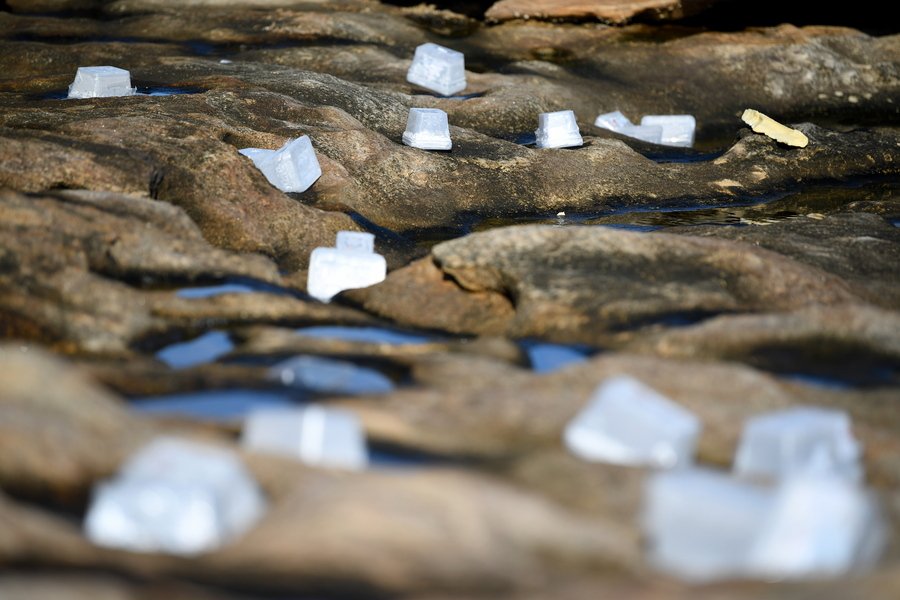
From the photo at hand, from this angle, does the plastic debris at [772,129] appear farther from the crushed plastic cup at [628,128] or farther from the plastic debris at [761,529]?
the plastic debris at [761,529]

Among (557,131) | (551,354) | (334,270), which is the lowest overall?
(557,131)

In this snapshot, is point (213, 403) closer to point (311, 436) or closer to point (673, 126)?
point (311, 436)

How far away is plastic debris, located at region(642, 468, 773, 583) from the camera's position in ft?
8.05

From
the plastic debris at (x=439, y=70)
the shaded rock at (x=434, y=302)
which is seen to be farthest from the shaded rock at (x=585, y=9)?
the shaded rock at (x=434, y=302)

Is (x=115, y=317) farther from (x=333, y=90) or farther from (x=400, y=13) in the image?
(x=400, y=13)

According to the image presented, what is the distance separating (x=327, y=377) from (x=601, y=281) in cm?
143

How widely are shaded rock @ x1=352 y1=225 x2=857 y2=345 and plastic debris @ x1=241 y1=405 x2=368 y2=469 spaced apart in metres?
1.49

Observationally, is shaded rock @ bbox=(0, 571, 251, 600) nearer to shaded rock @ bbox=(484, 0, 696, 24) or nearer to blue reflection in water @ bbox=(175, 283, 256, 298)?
blue reflection in water @ bbox=(175, 283, 256, 298)

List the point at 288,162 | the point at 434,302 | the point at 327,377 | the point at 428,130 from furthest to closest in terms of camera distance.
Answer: the point at 428,130
the point at 288,162
the point at 434,302
the point at 327,377

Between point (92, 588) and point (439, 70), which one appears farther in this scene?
point (439, 70)

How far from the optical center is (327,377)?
11.5 ft

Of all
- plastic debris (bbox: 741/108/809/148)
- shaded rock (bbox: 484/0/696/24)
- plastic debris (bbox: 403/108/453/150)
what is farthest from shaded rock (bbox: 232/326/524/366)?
shaded rock (bbox: 484/0/696/24)

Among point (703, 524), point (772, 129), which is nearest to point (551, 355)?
point (703, 524)

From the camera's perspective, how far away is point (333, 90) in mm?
7805
